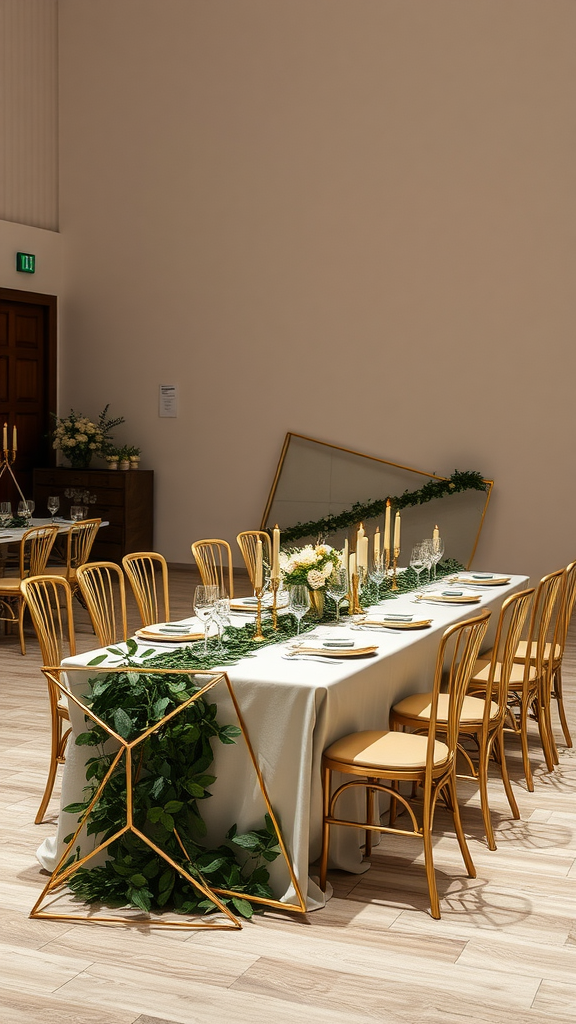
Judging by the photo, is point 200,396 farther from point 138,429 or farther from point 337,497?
point 337,497

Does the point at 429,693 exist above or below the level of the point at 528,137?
below

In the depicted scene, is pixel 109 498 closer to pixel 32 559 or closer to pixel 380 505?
pixel 380 505

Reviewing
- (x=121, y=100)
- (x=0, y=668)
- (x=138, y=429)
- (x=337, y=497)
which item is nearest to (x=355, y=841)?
(x=0, y=668)

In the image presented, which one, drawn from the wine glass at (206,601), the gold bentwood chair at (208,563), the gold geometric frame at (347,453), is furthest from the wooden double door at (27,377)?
the wine glass at (206,601)

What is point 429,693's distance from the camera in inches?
179

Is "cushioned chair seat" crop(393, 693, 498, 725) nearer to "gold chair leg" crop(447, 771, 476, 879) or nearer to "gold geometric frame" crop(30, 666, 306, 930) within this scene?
"gold chair leg" crop(447, 771, 476, 879)

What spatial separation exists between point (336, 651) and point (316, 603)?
0.79 m

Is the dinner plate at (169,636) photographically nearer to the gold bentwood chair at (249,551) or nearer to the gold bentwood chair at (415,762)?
the gold bentwood chair at (415,762)

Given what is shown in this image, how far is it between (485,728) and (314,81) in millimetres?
8417

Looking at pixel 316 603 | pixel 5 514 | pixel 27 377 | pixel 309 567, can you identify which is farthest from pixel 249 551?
pixel 27 377

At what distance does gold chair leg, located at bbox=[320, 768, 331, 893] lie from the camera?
11.6 ft

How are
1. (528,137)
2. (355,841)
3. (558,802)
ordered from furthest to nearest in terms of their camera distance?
(528,137) < (558,802) < (355,841)

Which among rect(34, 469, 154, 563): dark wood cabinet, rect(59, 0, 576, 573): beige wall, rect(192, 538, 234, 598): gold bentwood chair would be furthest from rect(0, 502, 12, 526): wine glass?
rect(59, 0, 576, 573): beige wall

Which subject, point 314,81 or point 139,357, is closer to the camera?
point 314,81
